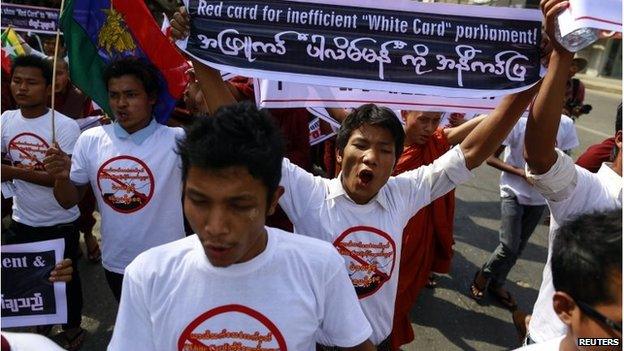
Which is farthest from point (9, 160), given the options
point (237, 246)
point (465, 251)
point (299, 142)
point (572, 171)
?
point (465, 251)

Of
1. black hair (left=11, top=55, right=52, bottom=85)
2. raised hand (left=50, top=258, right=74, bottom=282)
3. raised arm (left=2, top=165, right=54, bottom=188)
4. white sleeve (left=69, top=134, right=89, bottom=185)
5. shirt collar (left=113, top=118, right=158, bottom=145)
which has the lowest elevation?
raised hand (left=50, top=258, right=74, bottom=282)

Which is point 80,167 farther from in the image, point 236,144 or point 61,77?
point 61,77

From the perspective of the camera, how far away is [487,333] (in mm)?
3404

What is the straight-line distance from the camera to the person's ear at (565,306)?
3.99ft

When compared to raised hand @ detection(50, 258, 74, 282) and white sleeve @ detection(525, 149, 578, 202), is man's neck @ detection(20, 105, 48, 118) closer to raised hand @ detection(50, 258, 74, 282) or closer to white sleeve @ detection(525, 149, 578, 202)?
raised hand @ detection(50, 258, 74, 282)

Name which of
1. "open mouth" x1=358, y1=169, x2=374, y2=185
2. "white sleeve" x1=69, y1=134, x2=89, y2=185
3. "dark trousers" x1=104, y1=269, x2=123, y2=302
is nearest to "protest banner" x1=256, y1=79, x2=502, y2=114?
"open mouth" x1=358, y1=169, x2=374, y2=185

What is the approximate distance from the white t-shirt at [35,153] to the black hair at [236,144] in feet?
6.32

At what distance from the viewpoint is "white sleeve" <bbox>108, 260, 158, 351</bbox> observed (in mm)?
1282

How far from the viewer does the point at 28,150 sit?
293cm

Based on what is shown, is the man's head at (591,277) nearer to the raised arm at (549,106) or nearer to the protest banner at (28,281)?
the raised arm at (549,106)

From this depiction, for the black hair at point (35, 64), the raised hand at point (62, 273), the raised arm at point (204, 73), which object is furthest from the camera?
the black hair at point (35, 64)

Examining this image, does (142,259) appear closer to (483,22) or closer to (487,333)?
(483,22)

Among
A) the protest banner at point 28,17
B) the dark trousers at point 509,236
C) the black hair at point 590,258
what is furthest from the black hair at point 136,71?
the protest banner at point 28,17

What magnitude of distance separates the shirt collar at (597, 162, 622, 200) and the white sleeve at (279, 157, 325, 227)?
1.07 metres
